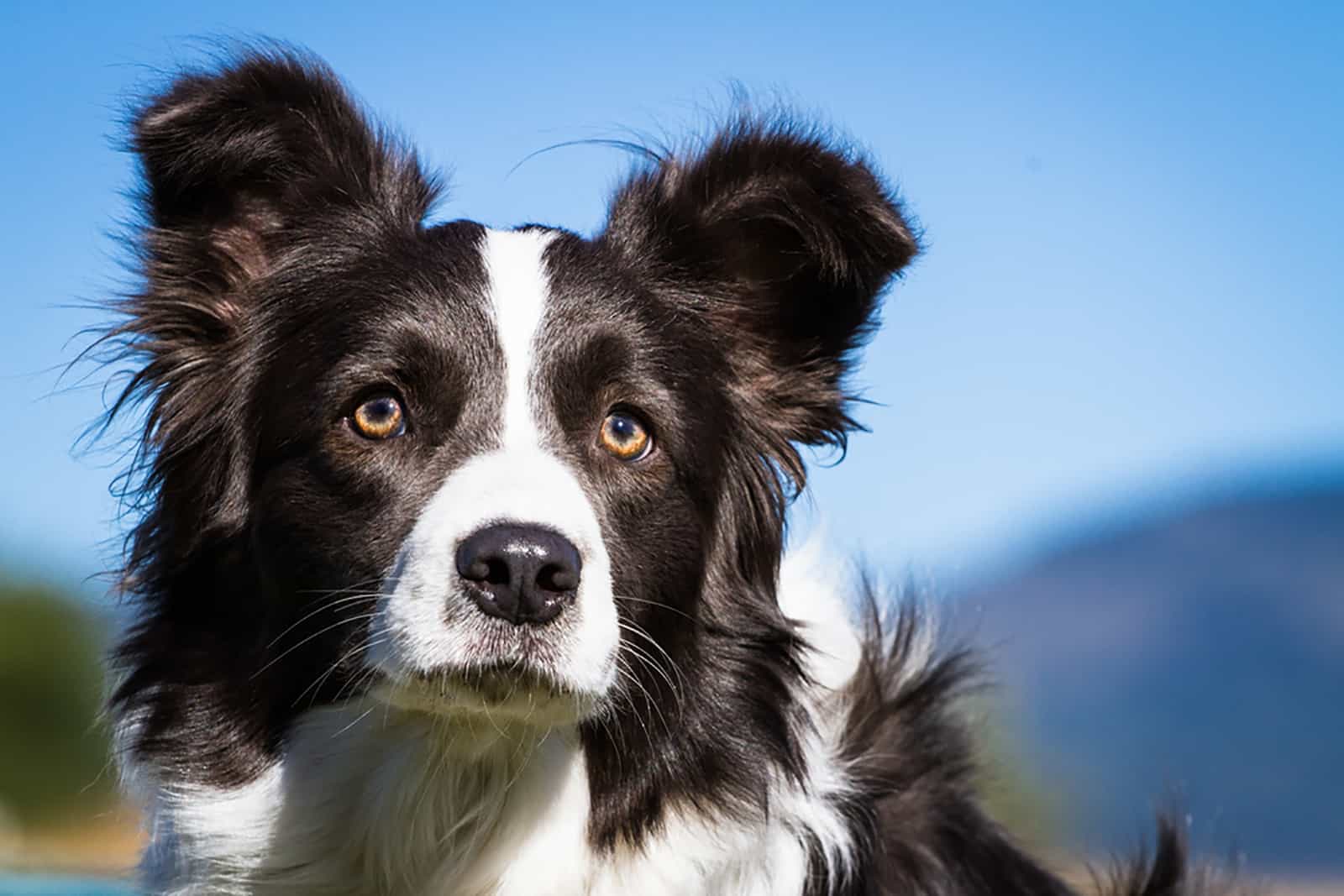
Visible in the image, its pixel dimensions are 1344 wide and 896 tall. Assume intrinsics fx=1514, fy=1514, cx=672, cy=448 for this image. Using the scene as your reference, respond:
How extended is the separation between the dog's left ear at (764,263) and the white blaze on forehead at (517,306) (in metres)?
0.52

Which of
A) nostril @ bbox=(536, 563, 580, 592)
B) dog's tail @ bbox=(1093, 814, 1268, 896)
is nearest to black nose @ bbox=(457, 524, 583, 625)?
nostril @ bbox=(536, 563, 580, 592)

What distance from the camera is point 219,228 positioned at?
5234 millimetres

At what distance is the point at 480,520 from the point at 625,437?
0.86 metres

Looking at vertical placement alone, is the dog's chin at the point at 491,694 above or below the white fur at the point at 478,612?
below

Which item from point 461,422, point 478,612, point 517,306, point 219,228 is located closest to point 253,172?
point 219,228

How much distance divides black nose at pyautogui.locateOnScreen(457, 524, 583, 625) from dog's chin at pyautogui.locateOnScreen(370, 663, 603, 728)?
19 cm

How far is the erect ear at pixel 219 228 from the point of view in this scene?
497cm

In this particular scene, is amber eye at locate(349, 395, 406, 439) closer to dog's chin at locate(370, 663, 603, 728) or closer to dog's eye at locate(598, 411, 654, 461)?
dog's eye at locate(598, 411, 654, 461)

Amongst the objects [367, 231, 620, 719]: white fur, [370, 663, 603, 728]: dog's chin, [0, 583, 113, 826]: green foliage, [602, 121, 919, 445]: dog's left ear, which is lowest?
[0, 583, 113, 826]: green foliage

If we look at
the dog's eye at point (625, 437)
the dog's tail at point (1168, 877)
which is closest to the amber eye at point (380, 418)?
the dog's eye at point (625, 437)

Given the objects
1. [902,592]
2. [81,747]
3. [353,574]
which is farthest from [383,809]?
[81,747]

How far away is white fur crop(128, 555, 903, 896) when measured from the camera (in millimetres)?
4637

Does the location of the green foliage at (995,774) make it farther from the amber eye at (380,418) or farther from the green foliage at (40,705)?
the green foliage at (40,705)

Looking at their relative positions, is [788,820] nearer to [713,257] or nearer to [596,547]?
[596,547]
